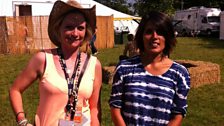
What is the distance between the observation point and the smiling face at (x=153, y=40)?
8.93ft

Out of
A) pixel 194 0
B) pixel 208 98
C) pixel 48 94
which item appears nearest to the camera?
pixel 48 94

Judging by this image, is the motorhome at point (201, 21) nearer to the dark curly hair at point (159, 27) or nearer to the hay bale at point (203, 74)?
the hay bale at point (203, 74)

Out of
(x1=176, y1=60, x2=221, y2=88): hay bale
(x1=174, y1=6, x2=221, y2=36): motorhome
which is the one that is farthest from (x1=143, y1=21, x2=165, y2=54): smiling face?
(x1=174, y1=6, x2=221, y2=36): motorhome

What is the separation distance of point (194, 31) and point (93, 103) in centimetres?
3803

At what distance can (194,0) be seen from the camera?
5497 centimetres

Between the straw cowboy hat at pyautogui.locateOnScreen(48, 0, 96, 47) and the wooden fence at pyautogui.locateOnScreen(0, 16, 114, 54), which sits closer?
the straw cowboy hat at pyautogui.locateOnScreen(48, 0, 96, 47)

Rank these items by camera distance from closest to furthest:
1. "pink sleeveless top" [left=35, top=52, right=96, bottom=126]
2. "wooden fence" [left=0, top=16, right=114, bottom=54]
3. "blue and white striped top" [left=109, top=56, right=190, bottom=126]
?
"pink sleeveless top" [left=35, top=52, right=96, bottom=126]
"blue and white striped top" [left=109, top=56, right=190, bottom=126]
"wooden fence" [left=0, top=16, right=114, bottom=54]

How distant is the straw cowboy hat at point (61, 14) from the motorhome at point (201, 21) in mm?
35754

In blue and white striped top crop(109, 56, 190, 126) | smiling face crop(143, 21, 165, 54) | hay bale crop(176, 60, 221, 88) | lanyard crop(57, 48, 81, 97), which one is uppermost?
smiling face crop(143, 21, 165, 54)

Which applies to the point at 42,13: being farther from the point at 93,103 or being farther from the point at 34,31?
the point at 93,103

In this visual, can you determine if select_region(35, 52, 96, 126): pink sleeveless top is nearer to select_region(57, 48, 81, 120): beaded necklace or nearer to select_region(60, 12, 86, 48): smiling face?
select_region(57, 48, 81, 120): beaded necklace

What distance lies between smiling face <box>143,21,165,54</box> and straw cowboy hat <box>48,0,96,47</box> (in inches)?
16.1

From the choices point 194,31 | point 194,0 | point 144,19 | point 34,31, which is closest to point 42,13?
point 34,31

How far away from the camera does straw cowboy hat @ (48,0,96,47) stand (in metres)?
2.63
